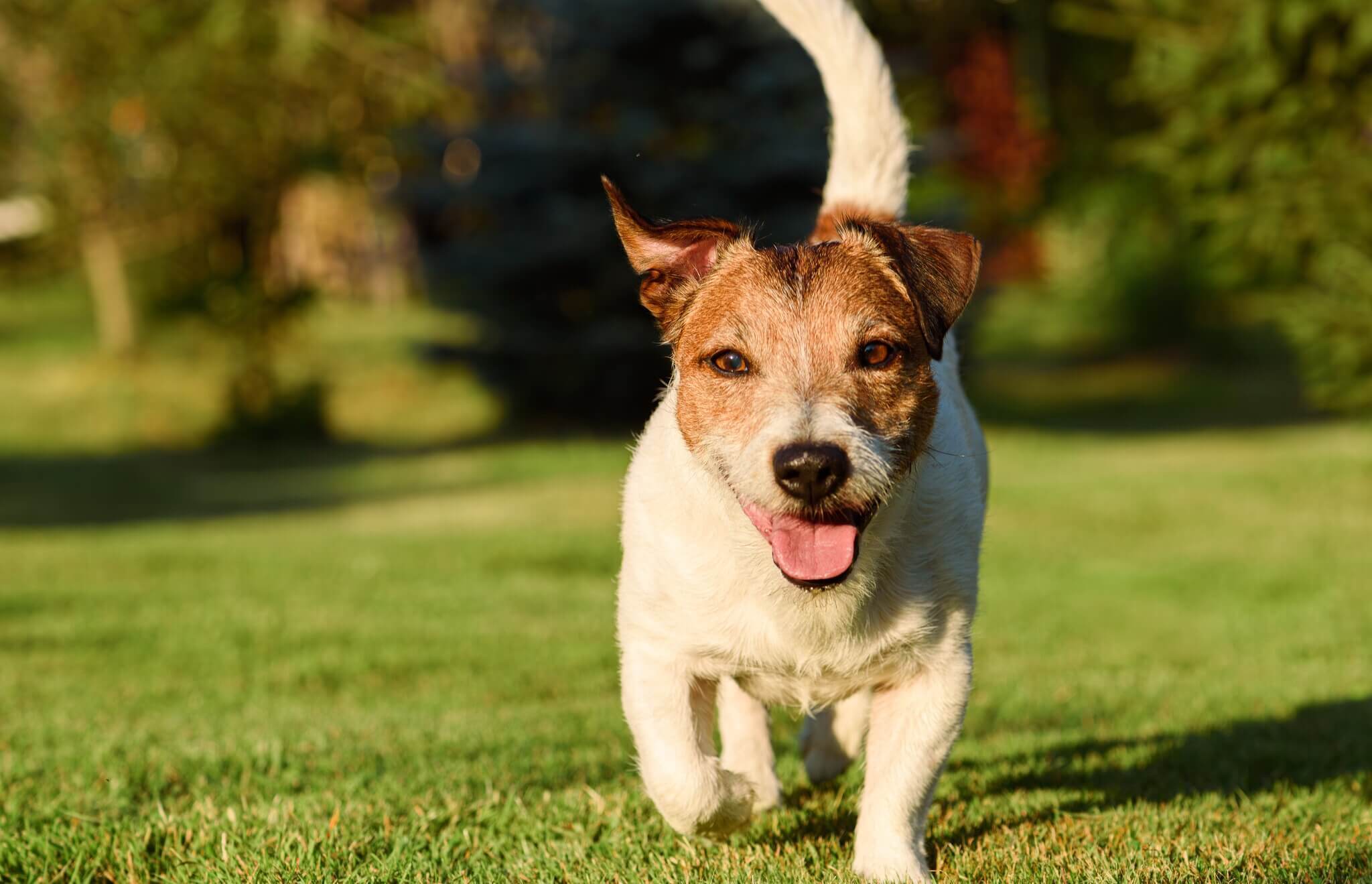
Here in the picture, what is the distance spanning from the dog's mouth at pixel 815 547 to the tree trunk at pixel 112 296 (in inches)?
1104

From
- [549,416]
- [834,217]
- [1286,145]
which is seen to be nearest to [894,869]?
[834,217]

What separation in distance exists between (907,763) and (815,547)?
77cm

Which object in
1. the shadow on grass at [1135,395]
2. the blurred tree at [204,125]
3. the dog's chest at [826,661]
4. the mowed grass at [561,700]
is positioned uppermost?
the blurred tree at [204,125]

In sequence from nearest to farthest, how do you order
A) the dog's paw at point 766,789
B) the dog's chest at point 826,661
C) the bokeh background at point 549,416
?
the dog's chest at point 826,661 → the dog's paw at point 766,789 → the bokeh background at point 549,416

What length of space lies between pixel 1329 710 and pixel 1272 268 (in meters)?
11.5

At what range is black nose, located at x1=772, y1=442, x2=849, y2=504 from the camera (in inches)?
142

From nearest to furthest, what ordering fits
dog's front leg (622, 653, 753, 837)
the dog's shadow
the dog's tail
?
1. dog's front leg (622, 653, 753, 837)
2. the dog's shadow
3. the dog's tail

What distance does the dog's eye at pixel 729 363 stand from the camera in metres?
4.06

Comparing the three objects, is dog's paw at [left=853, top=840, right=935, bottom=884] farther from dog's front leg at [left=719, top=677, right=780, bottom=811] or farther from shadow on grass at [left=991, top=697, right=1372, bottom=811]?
shadow on grass at [left=991, top=697, right=1372, bottom=811]

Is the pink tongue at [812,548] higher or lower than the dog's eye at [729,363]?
lower

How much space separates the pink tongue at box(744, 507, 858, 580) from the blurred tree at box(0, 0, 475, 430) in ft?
74.5

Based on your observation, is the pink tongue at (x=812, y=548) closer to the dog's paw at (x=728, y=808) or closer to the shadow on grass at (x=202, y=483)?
the dog's paw at (x=728, y=808)

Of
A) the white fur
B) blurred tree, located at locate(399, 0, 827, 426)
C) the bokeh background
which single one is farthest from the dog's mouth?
blurred tree, located at locate(399, 0, 827, 426)

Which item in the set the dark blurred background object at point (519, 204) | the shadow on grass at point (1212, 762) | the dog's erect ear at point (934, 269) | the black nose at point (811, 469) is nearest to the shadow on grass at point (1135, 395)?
the dark blurred background object at point (519, 204)
